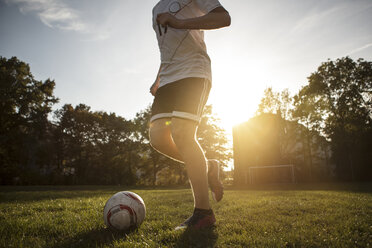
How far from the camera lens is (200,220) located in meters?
2.45

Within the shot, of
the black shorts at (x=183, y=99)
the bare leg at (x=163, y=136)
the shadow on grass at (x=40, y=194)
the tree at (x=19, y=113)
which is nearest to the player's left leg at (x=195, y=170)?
the black shorts at (x=183, y=99)

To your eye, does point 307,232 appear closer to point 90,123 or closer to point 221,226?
point 221,226

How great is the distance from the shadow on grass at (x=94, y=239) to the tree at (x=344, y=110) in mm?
31046

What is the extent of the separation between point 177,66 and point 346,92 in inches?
1325

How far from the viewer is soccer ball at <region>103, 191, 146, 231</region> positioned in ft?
8.03

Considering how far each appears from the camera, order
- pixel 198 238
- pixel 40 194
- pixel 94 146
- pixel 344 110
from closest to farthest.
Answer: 1. pixel 198 238
2. pixel 40 194
3. pixel 344 110
4. pixel 94 146

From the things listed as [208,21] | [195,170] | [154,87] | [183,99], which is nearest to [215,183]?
[195,170]

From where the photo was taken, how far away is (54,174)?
92.6ft

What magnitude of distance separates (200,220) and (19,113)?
28899 millimetres

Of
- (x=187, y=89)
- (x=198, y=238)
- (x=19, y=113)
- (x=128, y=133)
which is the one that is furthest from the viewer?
(x=128, y=133)

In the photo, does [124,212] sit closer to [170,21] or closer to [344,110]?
[170,21]

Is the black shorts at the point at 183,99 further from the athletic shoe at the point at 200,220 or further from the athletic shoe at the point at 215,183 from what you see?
the athletic shoe at the point at 200,220

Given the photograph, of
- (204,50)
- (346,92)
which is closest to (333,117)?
(346,92)

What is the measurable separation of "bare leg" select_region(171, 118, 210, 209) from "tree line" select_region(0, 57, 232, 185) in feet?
86.3
